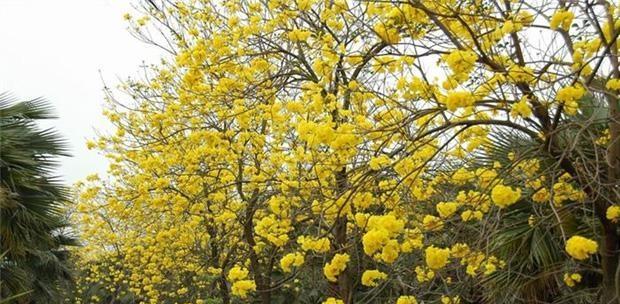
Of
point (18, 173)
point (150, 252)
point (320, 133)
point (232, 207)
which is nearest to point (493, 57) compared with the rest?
point (320, 133)

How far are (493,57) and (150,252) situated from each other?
23.6 feet

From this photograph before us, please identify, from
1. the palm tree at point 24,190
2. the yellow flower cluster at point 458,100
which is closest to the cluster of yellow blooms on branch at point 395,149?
the yellow flower cluster at point 458,100

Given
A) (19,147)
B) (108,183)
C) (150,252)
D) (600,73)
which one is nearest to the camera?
(600,73)

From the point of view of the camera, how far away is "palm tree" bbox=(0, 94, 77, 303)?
6.96 metres

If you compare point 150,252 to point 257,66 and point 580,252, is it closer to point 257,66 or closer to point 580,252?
point 257,66

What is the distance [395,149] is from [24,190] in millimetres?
5684

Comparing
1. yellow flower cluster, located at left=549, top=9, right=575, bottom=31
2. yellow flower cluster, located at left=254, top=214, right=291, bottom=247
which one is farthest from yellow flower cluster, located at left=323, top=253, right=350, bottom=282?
yellow flower cluster, located at left=549, top=9, right=575, bottom=31

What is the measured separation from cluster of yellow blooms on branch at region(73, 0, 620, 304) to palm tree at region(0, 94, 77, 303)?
0.78 meters

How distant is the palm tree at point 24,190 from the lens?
274 inches

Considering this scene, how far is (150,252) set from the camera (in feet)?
29.3

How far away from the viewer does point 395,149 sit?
135 inches

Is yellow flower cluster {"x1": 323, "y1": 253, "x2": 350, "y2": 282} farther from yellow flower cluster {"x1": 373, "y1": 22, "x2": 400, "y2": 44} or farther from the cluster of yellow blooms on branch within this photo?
yellow flower cluster {"x1": 373, "y1": 22, "x2": 400, "y2": 44}

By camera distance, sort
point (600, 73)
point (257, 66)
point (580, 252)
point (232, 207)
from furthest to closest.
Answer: point (232, 207) < point (257, 66) < point (600, 73) < point (580, 252)

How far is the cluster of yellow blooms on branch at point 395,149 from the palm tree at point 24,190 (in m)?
0.78
